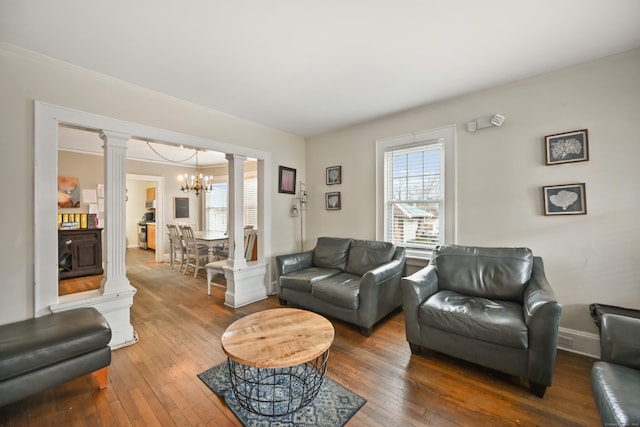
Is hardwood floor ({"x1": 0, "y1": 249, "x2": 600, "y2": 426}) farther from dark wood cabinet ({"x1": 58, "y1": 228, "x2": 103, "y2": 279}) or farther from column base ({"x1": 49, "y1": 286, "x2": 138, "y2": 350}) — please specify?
dark wood cabinet ({"x1": 58, "y1": 228, "x2": 103, "y2": 279})

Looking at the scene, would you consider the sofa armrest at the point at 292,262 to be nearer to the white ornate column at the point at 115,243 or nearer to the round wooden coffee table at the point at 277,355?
the round wooden coffee table at the point at 277,355

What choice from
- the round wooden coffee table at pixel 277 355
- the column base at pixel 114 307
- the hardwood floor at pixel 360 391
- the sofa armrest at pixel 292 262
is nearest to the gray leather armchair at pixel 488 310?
the hardwood floor at pixel 360 391

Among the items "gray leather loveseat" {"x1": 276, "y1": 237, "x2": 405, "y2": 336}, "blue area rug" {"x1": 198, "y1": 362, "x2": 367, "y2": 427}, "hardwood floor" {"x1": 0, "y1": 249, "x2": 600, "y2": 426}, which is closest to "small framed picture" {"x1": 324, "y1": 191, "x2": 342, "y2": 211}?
"gray leather loveseat" {"x1": 276, "y1": 237, "x2": 405, "y2": 336}

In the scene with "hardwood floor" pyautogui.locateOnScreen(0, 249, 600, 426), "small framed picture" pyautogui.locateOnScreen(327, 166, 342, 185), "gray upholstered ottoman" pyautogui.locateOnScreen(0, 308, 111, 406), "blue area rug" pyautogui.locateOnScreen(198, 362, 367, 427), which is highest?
"small framed picture" pyautogui.locateOnScreen(327, 166, 342, 185)

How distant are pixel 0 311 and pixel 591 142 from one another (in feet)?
16.8

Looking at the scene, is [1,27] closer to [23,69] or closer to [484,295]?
[23,69]

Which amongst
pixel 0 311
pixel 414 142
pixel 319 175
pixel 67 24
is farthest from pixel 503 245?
A: pixel 0 311

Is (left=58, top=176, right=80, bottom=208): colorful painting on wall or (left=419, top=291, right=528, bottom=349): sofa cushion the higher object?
(left=58, top=176, right=80, bottom=208): colorful painting on wall

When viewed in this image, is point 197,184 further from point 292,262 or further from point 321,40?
point 321,40

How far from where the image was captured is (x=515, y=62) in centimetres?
228

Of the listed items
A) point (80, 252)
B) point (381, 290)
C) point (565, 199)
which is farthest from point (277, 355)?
point (80, 252)

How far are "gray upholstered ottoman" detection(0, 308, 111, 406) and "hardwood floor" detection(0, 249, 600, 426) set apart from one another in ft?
0.70

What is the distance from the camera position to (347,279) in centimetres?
315

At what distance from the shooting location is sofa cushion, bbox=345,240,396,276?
327 cm
